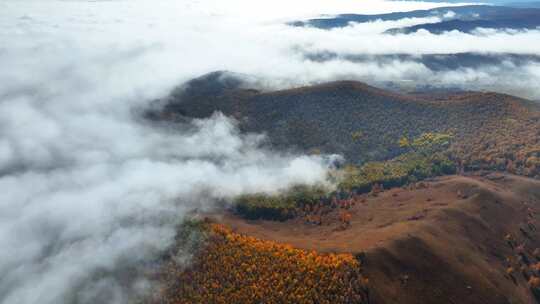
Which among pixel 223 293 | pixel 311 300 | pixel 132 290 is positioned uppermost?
pixel 311 300

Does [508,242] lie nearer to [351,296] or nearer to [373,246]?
[373,246]

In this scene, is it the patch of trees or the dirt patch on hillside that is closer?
the patch of trees

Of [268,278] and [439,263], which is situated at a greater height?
[439,263]

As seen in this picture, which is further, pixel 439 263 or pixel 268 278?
pixel 439 263

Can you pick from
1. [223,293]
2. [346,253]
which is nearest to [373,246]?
[346,253]

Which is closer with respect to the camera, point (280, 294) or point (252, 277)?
point (280, 294)

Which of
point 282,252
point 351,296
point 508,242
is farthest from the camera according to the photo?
point 508,242

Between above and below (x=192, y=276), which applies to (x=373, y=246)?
above

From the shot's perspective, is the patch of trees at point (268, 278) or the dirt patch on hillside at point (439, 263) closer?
the patch of trees at point (268, 278)

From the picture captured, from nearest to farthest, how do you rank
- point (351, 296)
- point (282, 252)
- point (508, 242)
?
point (351, 296) < point (282, 252) < point (508, 242)

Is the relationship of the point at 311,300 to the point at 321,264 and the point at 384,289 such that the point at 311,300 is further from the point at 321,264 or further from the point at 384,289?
the point at 384,289
